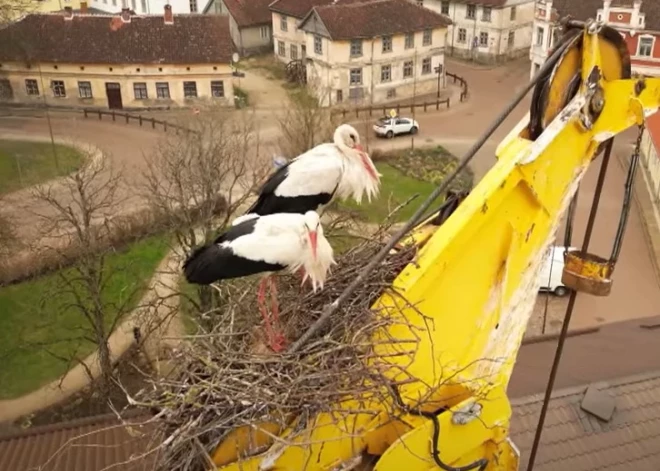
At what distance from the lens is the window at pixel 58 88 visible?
93.9ft

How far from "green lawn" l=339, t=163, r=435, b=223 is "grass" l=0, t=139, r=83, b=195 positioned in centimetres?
862

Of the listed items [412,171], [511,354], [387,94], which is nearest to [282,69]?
[387,94]

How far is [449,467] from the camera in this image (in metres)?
4.88

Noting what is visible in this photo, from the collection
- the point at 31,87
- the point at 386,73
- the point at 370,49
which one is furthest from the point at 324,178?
the point at 31,87

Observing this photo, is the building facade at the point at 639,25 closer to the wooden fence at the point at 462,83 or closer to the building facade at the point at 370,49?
the wooden fence at the point at 462,83

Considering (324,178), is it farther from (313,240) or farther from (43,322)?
(43,322)

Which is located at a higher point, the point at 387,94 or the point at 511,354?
the point at 511,354

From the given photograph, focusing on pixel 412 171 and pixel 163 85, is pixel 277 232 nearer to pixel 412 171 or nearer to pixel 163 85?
pixel 412 171

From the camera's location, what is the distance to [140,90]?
28812 millimetres

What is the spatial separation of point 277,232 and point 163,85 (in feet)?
82.1

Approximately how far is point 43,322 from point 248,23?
2242 centimetres

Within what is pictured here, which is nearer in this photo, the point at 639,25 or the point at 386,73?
the point at 639,25

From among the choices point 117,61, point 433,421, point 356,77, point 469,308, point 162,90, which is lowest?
point 162,90

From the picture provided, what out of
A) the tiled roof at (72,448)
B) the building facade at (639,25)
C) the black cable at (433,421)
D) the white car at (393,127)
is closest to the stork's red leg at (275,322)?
the black cable at (433,421)
